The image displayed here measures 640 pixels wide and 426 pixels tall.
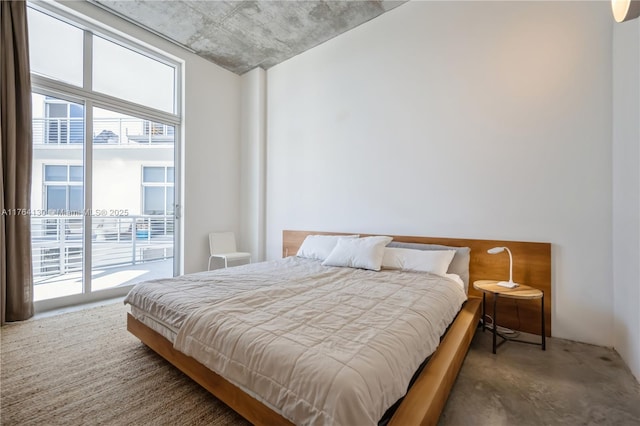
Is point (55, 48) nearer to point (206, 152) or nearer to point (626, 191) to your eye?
point (206, 152)

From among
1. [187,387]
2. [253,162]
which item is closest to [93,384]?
[187,387]

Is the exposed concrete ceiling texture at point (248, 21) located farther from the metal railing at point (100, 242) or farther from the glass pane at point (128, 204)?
the metal railing at point (100, 242)

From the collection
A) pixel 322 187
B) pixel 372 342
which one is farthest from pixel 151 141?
pixel 372 342

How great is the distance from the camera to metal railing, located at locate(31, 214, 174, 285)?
3.04m

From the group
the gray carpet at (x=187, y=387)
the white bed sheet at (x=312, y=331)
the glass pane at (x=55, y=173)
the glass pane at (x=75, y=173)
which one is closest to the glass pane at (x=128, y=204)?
the glass pane at (x=75, y=173)

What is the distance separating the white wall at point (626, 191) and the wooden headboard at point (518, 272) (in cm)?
42

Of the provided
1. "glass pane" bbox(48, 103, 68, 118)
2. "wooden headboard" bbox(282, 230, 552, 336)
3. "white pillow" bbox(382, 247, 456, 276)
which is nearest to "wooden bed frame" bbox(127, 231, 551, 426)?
"wooden headboard" bbox(282, 230, 552, 336)

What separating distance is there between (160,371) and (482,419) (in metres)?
1.91

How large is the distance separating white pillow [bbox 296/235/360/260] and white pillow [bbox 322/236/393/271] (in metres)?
0.19

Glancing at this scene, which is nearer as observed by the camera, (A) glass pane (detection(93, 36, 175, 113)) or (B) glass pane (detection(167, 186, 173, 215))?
(A) glass pane (detection(93, 36, 175, 113))

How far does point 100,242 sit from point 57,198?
645mm

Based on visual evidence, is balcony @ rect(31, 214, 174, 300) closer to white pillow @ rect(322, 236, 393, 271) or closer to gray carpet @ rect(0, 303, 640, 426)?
gray carpet @ rect(0, 303, 640, 426)

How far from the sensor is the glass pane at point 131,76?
3.39 meters

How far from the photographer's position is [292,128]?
4160mm
